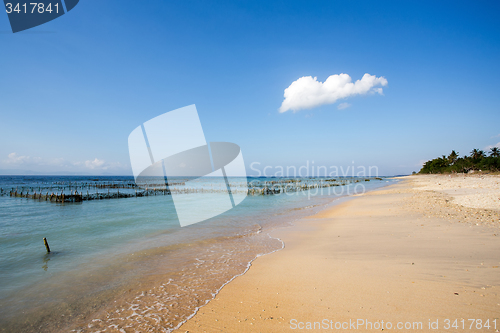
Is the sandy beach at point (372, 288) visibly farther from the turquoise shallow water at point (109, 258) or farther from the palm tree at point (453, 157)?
Answer: the palm tree at point (453, 157)

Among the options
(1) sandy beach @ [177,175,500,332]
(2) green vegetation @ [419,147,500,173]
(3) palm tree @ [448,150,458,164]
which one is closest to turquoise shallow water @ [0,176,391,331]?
(1) sandy beach @ [177,175,500,332]

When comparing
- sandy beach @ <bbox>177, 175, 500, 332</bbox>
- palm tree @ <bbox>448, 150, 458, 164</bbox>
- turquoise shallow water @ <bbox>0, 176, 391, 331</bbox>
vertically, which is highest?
palm tree @ <bbox>448, 150, 458, 164</bbox>

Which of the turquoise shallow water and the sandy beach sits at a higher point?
the sandy beach

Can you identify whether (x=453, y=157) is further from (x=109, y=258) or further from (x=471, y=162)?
(x=109, y=258)

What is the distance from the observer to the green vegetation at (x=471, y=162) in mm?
60056

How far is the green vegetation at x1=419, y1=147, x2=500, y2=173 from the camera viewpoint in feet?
197

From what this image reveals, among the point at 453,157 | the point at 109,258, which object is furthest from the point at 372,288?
the point at 453,157

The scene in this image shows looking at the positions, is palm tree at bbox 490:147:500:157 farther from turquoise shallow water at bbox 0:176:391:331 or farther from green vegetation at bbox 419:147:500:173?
turquoise shallow water at bbox 0:176:391:331

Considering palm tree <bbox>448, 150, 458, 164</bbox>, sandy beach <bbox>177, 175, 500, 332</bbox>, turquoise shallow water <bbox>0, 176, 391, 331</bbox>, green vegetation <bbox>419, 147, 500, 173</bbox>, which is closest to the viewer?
sandy beach <bbox>177, 175, 500, 332</bbox>

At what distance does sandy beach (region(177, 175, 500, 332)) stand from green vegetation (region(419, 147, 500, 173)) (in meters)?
79.7

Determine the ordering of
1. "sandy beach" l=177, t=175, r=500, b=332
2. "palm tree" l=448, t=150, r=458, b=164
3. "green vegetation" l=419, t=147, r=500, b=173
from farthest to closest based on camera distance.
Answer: "palm tree" l=448, t=150, r=458, b=164, "green vegetation" l=419, t=147, r=500, b=173, "sandy beach" l=177, t=175, r=500, b=332

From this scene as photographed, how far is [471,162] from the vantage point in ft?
230

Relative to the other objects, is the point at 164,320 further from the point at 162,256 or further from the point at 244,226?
the point at 244,226

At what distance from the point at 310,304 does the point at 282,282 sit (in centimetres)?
104
